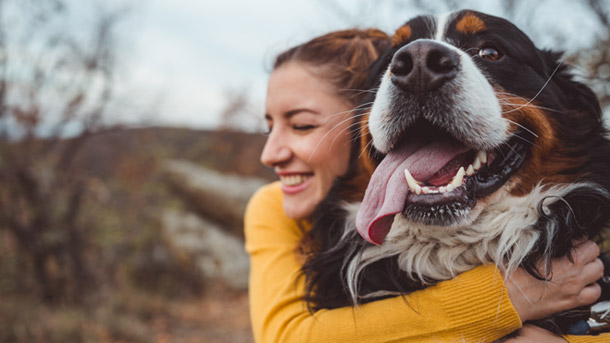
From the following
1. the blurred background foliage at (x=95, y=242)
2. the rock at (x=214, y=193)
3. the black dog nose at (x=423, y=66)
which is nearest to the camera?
the black dog nose at (x=423, y=66)

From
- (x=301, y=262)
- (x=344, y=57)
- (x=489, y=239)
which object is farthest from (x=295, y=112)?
(x=489, y=239)

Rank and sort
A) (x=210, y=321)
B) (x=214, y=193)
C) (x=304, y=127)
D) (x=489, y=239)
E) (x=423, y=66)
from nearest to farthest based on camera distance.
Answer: (x=423, y=66) < (x=489, y=239) < (x=304, y=127) < (x=210, y=321) < (x=214, y=193)

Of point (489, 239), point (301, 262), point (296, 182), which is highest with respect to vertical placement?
point (489, 239)

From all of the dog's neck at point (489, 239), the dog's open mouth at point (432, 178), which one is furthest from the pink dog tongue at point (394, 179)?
the dog's neck at point (489, 239)

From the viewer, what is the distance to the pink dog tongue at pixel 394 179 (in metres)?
1.68

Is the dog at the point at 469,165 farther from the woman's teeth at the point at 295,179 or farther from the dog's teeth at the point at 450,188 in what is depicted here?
the woman's teeth at the point at 295,179

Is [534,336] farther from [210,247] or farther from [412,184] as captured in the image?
[210,247]

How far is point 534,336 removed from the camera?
5.65ft

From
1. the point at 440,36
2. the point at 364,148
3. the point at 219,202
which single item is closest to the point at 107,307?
Answer: the point at 219,202

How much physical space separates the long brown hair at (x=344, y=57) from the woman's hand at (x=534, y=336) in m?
1.35

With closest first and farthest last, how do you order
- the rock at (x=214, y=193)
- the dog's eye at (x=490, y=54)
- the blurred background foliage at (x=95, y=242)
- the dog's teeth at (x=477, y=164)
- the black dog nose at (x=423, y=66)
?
the black dog nose at (x=423, y=66) → the dog's teeth at (x=477, y=164) → the dog's eye at (x=490, y=54) → the blurred background foliage at (x=95, y=242) → the rock at (x=214, y=193)

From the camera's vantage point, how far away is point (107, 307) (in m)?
5.80

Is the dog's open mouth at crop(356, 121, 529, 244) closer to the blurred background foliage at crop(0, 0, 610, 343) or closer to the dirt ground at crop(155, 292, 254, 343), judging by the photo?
the blurred background foliage at crop(0, 0, 610, 343)

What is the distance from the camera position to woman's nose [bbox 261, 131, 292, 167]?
2.42m
